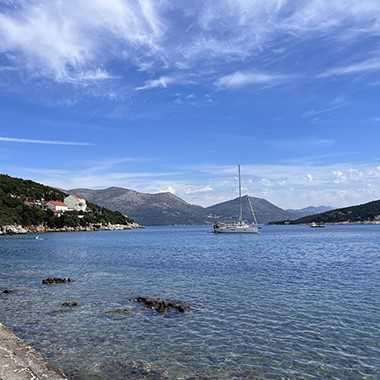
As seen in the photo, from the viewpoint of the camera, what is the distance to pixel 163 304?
31.7 metres

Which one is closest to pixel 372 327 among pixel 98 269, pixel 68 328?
pixel 68 328

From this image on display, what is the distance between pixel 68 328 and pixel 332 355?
15813 millimetres

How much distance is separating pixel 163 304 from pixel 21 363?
47.7 feet

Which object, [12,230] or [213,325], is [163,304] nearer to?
[213,325]

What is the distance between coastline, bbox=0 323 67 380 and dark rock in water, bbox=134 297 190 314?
10.8m

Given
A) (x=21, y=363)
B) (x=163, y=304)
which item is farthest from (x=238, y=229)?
(x=21, y=363)

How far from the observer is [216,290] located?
39.2 meters

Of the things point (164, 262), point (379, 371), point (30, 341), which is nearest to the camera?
point (379, 371)

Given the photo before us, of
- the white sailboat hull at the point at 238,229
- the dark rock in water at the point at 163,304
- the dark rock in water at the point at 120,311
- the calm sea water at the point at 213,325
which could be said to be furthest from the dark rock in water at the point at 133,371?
the white sailboat hull at the point at 238,229

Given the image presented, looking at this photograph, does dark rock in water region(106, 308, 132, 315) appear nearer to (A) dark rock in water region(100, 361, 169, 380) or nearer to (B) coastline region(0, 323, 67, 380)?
(B) coastline region(0, 323, 67, 380)

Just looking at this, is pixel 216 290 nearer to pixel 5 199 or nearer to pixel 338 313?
pixel 338 313

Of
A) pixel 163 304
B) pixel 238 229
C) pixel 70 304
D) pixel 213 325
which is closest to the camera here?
pixel 213 325

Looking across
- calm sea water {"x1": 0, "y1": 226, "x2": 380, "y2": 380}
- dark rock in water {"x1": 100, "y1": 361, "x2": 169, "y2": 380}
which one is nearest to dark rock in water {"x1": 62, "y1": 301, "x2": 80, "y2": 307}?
calm sea water {"x1": 0, "y1": 226, "x2": 380, "y2": 380}

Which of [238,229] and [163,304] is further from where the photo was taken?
[238,229]
